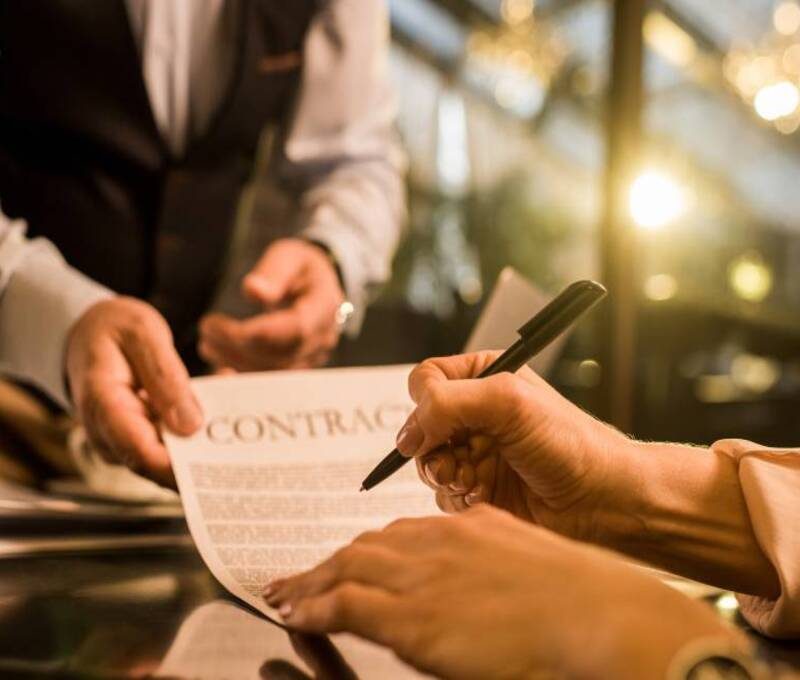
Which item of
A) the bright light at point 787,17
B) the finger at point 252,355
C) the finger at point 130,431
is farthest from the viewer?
the bright light at point 787,17

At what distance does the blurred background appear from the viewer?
7.86 feet

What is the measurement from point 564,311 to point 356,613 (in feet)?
0.62

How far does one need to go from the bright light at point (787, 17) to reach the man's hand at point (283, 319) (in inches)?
92.9

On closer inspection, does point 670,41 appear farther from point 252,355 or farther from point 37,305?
point 37,305

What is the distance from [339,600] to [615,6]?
198 centimetres

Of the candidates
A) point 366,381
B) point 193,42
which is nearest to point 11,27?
point 193,42

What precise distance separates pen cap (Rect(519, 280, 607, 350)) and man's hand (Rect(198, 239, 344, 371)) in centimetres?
35

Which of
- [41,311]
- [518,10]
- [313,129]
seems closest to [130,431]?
[41,311]

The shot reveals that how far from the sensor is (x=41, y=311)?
670 millimetres

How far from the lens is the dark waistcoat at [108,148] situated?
2.80ft

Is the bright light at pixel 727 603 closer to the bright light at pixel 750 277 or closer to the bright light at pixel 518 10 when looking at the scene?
the bright light at pixel 750 277

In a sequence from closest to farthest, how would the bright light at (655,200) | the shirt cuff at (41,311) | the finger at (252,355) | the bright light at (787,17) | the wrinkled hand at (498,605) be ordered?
the wrinkled hand at (498,605) < the shirt cuff at (41,311) < the finger at (252,355) < the bright light at (655,200) < the bright light at (787,17)

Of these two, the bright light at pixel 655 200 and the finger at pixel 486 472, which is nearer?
the finger at pixel 486 472

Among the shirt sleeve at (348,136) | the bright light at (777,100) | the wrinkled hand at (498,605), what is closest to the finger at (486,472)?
the wrinkled hand at (498,605)
